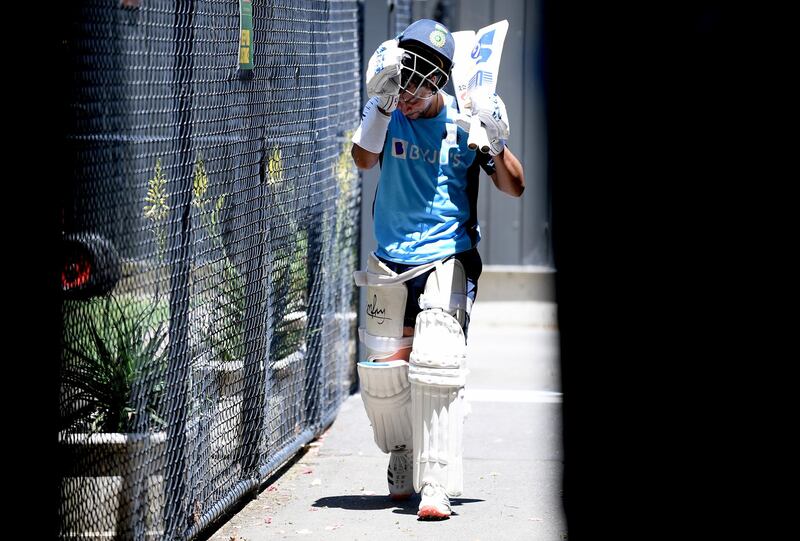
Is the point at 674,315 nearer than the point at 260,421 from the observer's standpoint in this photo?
No

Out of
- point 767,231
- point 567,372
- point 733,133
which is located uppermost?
point 733,133

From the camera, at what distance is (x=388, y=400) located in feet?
16.6

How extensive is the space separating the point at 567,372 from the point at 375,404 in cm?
335

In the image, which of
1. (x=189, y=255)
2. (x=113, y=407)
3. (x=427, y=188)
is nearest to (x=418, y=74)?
(x=427, y=188)

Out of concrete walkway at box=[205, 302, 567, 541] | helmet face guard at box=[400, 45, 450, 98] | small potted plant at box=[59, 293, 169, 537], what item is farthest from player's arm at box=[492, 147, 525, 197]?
small potted plant at box=[59, 293, 169, 537]

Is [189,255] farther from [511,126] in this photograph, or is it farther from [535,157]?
[535,157]

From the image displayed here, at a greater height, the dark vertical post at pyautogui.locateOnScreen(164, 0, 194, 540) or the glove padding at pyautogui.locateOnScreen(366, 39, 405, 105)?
the glove padding at pyautogui.locateOnScreen(366, 39, 405, 105)

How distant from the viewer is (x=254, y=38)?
16.6 ft

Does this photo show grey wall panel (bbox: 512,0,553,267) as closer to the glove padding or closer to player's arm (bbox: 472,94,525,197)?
player's arm (bbox: 472,94,525,197)

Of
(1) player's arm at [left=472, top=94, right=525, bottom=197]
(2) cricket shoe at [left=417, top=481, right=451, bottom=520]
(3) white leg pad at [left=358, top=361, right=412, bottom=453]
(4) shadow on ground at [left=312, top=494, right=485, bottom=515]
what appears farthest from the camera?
(4) shadow on ground at [left=312, top=494, right=485, bottom=515]

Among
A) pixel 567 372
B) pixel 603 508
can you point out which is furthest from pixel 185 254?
pixel 567 372

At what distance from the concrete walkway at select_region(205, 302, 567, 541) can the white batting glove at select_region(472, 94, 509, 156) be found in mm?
1484

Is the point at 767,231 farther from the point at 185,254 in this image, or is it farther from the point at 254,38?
the point at 185,254

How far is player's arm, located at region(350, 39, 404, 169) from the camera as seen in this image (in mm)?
4668
